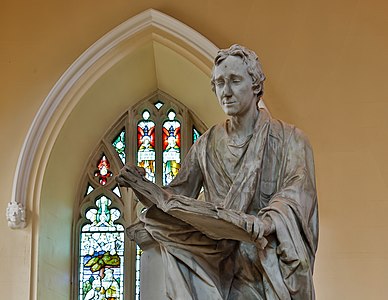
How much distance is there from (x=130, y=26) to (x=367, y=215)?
6.34 ft

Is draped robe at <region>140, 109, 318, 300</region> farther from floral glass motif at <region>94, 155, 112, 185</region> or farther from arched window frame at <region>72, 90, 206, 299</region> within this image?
floral glass motif at <region>94, 155, 112, 185</region>

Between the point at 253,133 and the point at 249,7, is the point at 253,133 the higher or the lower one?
the lower one

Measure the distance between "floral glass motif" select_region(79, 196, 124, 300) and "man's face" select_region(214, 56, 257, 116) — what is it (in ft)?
14.3

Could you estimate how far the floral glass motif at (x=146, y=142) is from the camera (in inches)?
314

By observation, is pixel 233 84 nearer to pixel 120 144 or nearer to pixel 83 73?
pixel 83 73

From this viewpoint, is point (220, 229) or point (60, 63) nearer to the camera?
point (220, 229)

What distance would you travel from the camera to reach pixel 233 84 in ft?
11.6

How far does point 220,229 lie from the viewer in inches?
132

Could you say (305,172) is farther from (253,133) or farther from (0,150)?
(0,150)

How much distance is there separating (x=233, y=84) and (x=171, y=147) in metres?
4.46

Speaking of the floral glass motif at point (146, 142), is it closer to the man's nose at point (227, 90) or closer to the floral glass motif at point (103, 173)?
the floral glass motif at point (103, 173)

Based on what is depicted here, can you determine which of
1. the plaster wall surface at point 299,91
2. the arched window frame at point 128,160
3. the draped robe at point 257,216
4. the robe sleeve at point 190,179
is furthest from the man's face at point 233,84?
the arched window frame at point 128,160

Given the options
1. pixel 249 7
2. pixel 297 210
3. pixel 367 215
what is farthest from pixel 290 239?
pixel 249 7

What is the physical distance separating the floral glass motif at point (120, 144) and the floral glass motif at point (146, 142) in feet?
0.34
